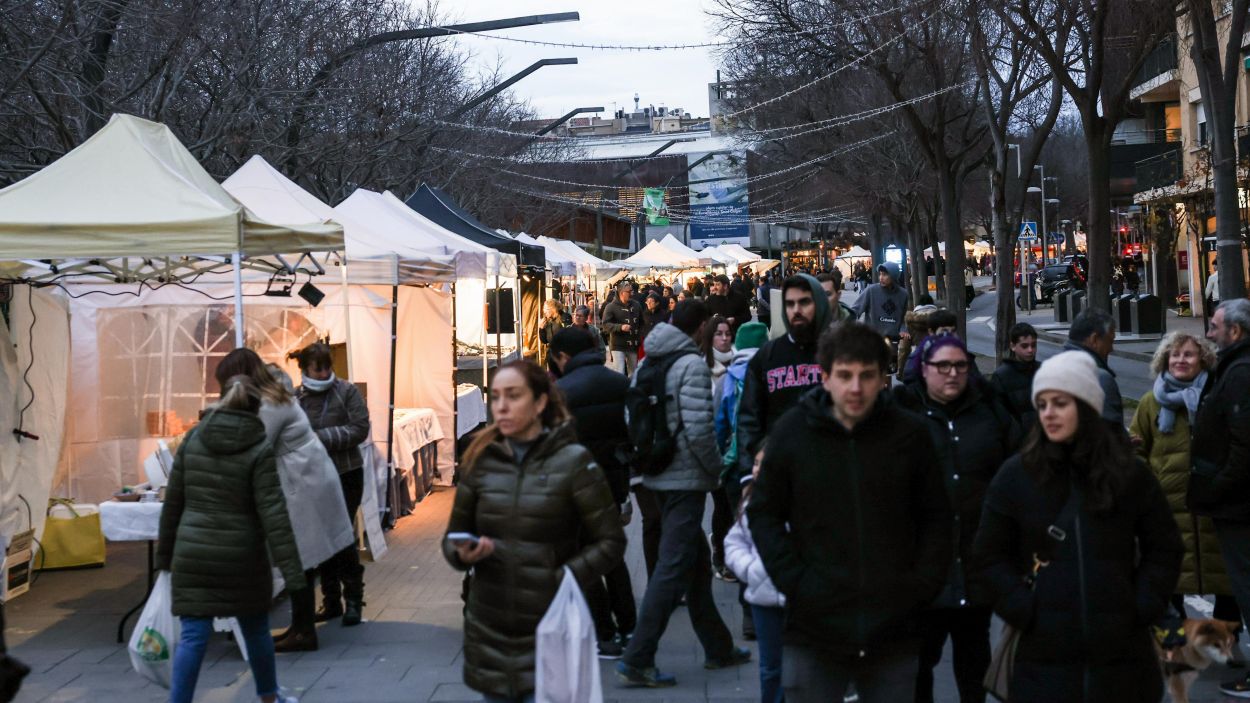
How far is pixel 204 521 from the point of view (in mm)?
5938

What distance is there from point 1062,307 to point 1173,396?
109ft

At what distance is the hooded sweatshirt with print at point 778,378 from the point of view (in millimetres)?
6168

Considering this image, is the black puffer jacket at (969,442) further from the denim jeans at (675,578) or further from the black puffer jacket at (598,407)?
the black puffer jacket at (598,407)

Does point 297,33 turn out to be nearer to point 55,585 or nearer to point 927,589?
point 55,585

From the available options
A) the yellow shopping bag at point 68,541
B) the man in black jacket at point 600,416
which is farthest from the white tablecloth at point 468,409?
the man in black jacket at point 600,416

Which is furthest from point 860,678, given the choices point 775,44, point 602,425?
point 775,44

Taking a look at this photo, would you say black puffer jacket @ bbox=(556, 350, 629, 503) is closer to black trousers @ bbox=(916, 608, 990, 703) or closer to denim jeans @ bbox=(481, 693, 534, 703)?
black trousers @ bbox=(916, 608, 990, 703)

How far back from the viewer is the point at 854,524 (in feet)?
13.2

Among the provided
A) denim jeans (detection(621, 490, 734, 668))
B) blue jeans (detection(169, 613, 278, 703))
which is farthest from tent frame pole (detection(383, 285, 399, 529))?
blue jeans (detection(169, 613, 278, 703))

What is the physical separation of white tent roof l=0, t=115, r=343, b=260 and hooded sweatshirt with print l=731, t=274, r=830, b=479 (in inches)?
146

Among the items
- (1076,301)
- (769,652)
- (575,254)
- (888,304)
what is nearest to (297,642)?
(769,652)

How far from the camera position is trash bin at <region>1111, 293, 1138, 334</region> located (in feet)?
102

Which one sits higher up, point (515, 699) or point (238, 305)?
point (238, 305)

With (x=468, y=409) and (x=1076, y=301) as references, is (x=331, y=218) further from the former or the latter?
(x=1076, y=301)
